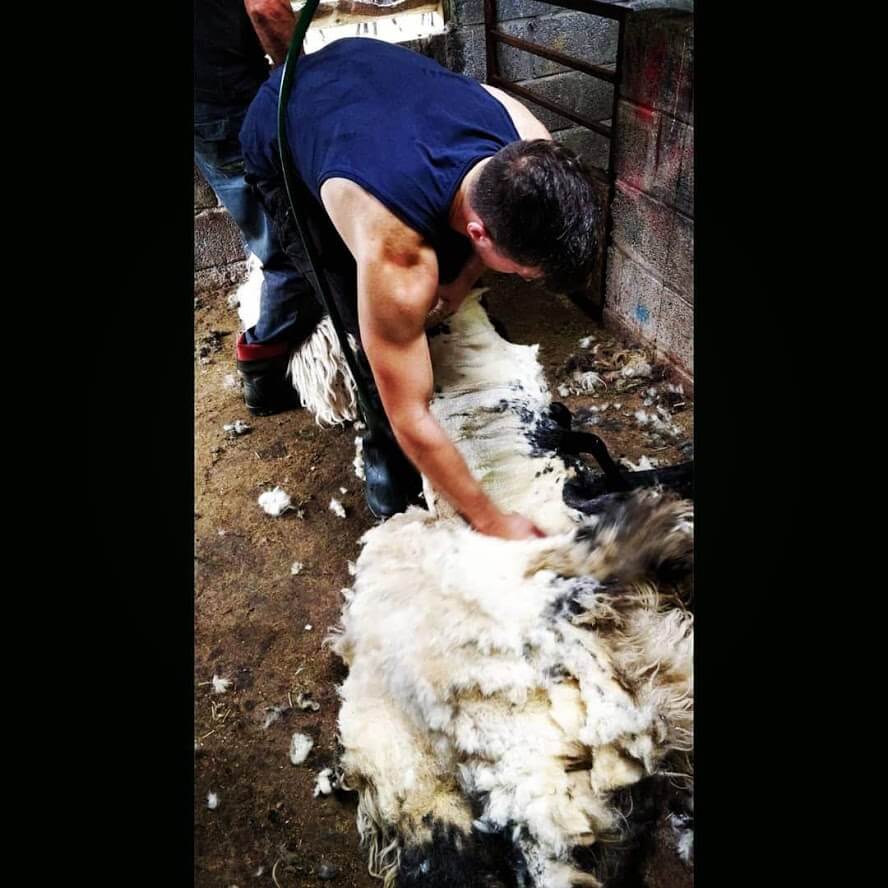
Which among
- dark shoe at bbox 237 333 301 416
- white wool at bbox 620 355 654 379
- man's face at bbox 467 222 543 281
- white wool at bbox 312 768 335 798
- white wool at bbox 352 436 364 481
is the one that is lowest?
white wool at bbox 312 768 335 798

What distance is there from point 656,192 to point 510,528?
Answer: 111 centimetres

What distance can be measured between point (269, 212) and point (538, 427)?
28.4 inches

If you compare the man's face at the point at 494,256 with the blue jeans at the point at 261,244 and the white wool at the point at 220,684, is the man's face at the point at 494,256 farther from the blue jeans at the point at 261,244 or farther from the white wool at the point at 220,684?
the white wool at the point at 220,684

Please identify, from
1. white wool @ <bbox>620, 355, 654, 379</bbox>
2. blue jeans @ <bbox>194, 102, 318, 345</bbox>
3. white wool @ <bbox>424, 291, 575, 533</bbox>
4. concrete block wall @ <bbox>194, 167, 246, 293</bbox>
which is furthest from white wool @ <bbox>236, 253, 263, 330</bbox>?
white wool @ <bbox>620, 355, 654, 379</bbox>

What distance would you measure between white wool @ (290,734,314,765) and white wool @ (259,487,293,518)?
0.47 meters

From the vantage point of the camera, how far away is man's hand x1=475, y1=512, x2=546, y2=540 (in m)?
1.01

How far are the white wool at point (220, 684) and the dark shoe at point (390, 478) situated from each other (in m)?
0.44

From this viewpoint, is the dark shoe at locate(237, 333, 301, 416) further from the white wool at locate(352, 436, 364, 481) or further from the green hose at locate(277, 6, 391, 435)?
→ the green hose at locate(277, 6, 391, 435)

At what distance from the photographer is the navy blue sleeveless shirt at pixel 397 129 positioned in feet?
3.40

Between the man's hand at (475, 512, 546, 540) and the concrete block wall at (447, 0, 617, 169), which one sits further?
the concrete block wall at (447, 0, 617, 169)

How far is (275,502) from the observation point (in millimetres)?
1474

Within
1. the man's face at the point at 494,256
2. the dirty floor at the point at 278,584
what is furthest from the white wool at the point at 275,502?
the man's face at the point at 494,256
